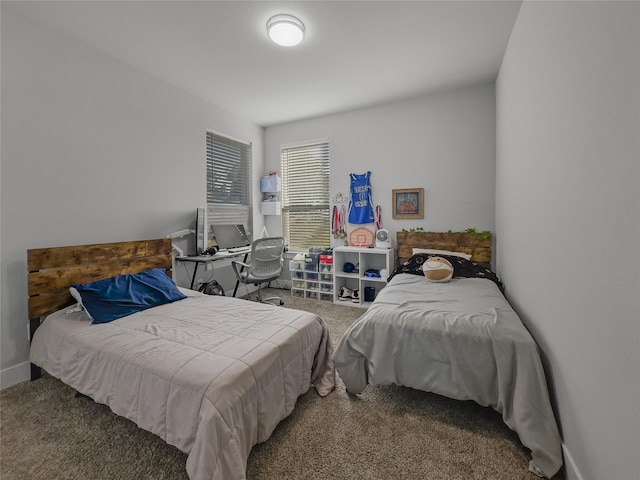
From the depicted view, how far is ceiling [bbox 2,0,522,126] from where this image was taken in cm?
213

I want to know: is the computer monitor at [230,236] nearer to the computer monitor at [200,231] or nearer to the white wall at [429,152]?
the computer monitor at [200,231]

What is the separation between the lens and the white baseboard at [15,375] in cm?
209

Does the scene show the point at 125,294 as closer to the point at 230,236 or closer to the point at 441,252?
the point at 230,236

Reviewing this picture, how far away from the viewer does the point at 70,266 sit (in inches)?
92.8

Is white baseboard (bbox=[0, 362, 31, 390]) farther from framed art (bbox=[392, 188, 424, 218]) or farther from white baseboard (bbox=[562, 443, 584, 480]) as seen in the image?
framed art (bbox=[392, 188, 424, 218])

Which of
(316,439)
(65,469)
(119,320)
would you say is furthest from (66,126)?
(316,439)

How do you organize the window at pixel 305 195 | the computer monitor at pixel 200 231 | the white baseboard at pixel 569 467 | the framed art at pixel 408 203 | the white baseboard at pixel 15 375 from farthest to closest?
the window at pixel 305 195
the framed art at pixel 408 203
the computer monitor at pixel 200 231
the white baseboard at pixel 15 375
the white baseboard at pixel 569 467

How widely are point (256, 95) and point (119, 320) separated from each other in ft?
9.62

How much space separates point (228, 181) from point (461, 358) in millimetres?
3709

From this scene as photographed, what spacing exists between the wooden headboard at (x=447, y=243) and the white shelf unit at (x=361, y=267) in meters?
0.19

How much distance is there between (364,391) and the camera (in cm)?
204

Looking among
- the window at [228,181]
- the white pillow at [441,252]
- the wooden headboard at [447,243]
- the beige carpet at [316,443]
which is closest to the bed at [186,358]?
the beige carpet at [316,443]

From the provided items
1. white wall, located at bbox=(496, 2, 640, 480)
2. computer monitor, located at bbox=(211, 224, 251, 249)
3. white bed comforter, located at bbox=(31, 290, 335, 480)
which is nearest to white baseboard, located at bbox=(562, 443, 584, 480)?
white wall, located at bbox=(496, 2, 640, 480)

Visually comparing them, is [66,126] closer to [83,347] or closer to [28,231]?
[28,231]
